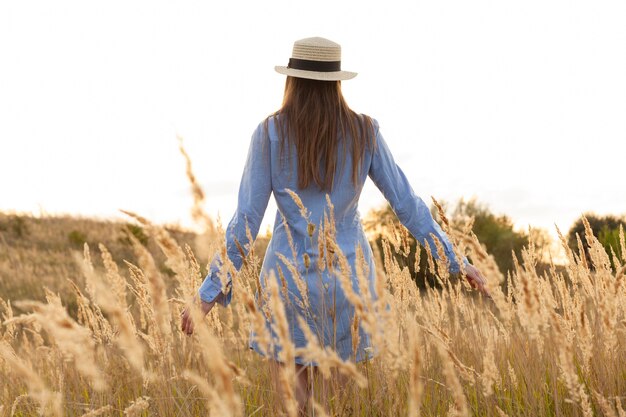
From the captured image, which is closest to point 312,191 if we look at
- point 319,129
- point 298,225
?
point 298,225

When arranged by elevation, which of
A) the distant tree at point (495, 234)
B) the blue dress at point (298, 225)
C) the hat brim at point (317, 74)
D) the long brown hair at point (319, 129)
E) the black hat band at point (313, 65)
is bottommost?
the distant tree at point (495, 234)

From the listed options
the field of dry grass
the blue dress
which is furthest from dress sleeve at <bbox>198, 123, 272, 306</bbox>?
the field of dry grass

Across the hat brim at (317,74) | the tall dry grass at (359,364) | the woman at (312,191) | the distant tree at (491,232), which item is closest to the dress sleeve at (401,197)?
the woman at (312,191)

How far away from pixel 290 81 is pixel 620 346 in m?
1.97

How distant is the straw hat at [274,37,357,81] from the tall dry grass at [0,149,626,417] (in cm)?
82

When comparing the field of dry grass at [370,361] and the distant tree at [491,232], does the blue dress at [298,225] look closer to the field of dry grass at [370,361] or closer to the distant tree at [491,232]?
the field of dry grass at [370,361]

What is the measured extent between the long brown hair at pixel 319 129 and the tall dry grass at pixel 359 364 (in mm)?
399

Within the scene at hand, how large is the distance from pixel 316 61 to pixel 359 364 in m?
1.43

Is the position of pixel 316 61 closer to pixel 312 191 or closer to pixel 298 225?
pixel 312 191

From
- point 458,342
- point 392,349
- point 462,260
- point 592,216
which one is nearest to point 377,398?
point 462,260

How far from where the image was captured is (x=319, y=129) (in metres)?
3.12

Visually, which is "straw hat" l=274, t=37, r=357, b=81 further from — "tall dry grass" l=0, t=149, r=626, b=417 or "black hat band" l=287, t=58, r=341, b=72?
"tall dry grass" l=0, t=149, r=626, b=417

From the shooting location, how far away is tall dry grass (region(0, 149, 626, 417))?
1470mm

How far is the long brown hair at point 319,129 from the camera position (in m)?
3.09
